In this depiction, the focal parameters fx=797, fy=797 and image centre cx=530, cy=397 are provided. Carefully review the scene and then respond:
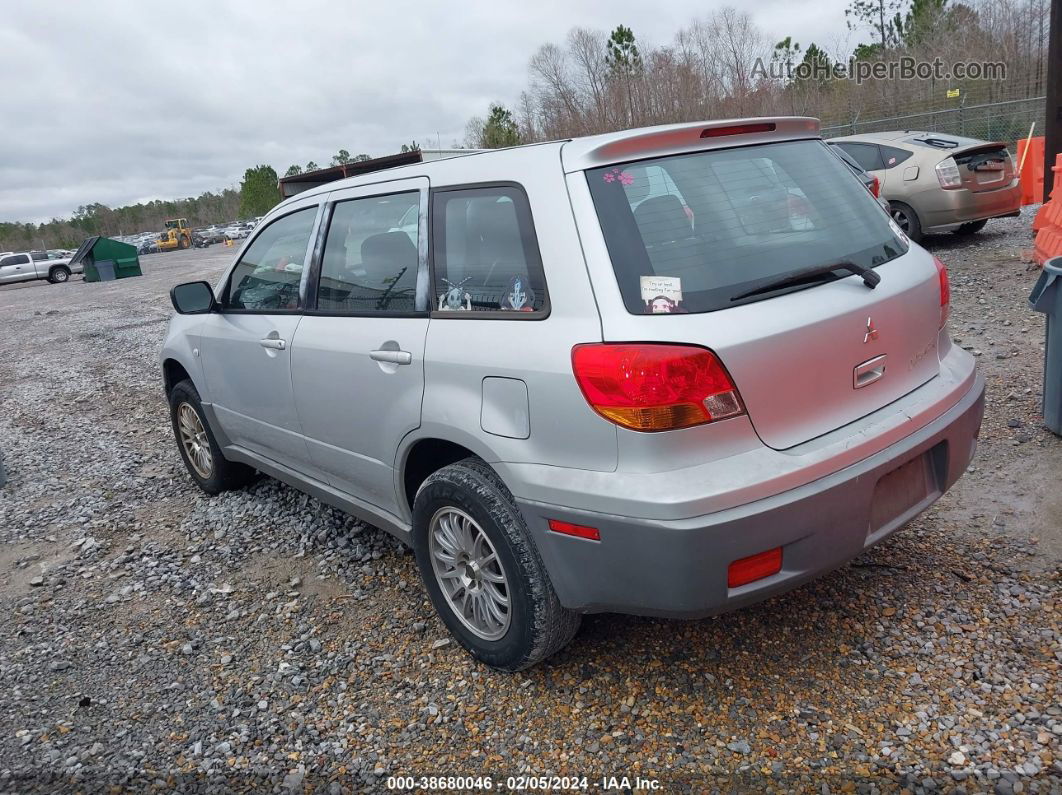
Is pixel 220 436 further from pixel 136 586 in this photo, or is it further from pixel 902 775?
pixel 902 775

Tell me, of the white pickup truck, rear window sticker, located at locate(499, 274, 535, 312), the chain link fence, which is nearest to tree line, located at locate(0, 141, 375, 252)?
the white pickup truck

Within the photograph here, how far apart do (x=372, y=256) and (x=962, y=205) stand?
8.90 meters

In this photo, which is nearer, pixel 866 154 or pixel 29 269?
pixel 866 154

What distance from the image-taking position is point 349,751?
2.69 meters

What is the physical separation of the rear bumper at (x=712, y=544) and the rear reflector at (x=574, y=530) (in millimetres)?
17

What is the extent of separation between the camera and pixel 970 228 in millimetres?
10945

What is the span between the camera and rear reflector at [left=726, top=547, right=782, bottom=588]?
7.52 ft

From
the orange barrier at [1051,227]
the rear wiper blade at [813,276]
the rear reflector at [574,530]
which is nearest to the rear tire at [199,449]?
the rear reflector at [574,530]

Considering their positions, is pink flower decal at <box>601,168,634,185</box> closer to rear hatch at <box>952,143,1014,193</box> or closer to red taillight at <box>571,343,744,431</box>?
red taillight at <box>571,343,744,431</box>

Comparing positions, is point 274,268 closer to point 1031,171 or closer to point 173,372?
point 173,372

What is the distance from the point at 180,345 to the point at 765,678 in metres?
3.87

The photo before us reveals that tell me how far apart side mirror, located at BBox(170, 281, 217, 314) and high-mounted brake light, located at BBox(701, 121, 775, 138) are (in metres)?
2.91

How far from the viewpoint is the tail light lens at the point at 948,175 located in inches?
382

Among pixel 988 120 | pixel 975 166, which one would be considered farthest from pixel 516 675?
pixel 988 120
